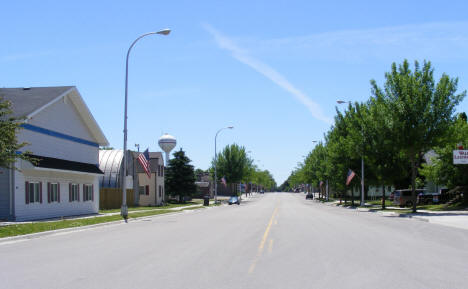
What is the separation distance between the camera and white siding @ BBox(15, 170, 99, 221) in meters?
26.5

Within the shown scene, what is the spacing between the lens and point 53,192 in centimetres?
3084

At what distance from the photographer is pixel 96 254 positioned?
12.6 m

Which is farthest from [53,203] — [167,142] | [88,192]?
[167,142]

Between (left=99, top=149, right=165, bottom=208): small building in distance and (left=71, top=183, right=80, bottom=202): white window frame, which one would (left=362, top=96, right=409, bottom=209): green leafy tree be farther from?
(left=99, top=149, right=165, bottom=208): small building in distance

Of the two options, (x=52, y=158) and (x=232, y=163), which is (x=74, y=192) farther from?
(x=232, y=163)

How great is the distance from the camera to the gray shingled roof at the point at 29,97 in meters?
27.2

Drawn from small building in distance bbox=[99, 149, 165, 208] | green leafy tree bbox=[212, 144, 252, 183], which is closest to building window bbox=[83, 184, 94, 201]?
small building in distance bbox=[99, 149, 165, 208]

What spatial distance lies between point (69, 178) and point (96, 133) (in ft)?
16.8

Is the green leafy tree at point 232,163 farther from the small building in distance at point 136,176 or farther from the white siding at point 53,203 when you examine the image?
the white siding at point 53,203

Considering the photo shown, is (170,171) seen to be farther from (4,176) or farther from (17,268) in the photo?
(17,268)

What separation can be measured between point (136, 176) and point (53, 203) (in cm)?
2877

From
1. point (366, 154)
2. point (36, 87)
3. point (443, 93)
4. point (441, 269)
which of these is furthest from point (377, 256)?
point (366, 154)

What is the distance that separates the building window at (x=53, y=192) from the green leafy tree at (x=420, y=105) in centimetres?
2304

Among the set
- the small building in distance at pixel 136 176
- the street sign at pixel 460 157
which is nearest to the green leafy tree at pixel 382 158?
the street sign at pixel 460 157
